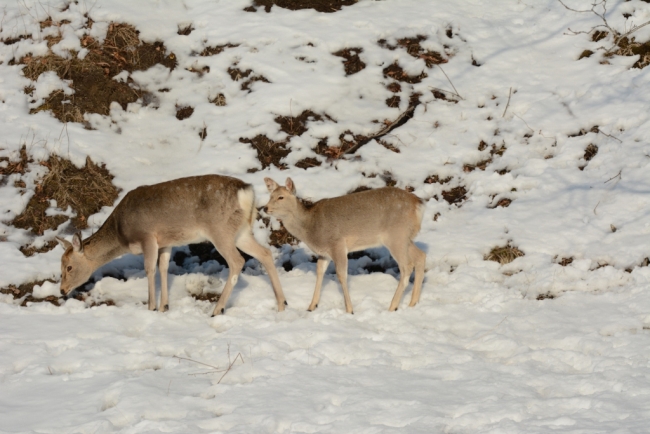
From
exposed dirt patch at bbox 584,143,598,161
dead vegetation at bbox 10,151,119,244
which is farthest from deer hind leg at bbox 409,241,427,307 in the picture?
dead vegetation at bbox 10,151,119,244

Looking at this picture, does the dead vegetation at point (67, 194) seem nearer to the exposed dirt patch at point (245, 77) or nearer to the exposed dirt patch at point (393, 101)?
the exposed dirt patch at point (245, 77)

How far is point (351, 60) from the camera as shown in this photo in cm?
1341

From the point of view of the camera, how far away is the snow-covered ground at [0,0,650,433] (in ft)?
20.0

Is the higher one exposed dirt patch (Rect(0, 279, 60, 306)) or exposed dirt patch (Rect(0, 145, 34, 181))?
exposed dirt patch (Rect(0, 145, 34, 181))

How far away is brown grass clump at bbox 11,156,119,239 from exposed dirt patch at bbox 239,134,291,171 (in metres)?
2.25

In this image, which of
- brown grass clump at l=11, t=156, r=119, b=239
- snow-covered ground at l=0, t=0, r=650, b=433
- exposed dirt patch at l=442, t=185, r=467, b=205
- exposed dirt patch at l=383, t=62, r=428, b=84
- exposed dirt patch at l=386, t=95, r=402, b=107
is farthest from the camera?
exposed dirt patch at l=383, t=62, r=428, b=84

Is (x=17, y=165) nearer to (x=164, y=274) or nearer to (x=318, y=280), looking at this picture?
(x=164, y=274)

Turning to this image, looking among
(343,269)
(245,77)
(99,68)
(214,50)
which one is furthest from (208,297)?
(214,50)

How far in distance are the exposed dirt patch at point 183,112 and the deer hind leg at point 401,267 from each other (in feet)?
16.8

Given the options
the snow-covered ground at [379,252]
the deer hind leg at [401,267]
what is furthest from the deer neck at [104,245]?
the deer hind leg at [401,267]

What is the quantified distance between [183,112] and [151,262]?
165 inches

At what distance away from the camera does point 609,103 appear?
11.8 metres

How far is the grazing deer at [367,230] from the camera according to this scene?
351 inches

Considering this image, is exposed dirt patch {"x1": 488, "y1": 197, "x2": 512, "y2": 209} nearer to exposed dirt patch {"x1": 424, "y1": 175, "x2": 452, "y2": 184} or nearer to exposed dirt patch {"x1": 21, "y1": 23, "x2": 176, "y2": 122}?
exposed dirt patch {"x1": 424, "y1": 175, "x2": 452, "y2": 184}
